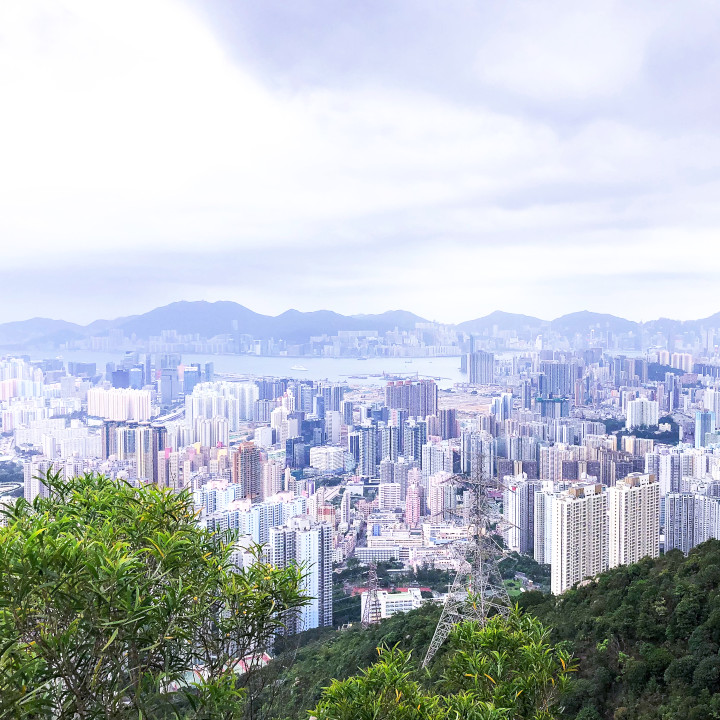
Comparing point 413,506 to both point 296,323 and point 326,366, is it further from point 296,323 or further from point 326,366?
point 296,323

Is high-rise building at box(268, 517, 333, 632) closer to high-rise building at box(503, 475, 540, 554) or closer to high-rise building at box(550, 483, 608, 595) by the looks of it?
high-rise building at box(550, 483, 608, 595)

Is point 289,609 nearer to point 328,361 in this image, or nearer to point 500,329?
point 328,361

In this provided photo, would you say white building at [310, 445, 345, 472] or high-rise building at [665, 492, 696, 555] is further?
white building at [310, 445, 345, 472]

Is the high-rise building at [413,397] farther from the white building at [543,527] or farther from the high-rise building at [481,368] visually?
the white building at [543,527]

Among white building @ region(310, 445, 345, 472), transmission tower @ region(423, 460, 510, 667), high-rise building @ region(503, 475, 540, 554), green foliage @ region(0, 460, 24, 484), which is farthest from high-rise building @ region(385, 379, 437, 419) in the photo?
transmission tower @ region(423, 460, 510, 667)

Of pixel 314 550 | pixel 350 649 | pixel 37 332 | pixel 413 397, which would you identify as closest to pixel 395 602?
pixel 314 550

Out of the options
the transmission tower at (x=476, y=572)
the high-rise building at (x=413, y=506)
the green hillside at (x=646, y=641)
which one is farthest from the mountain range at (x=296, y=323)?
the transmission tower at (x=476, y=572)
